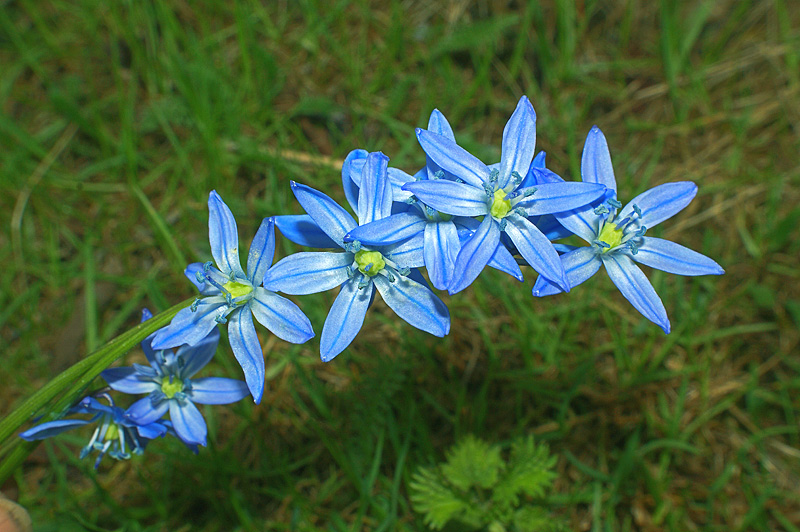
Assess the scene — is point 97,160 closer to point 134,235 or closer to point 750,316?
point 134,235

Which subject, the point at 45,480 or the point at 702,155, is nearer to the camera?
the point at 45,480

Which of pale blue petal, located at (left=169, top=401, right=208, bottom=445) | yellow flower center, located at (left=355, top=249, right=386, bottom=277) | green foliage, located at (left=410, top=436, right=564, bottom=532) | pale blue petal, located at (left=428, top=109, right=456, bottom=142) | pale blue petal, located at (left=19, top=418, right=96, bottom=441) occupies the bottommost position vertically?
green foliage, located at (left=410, top=436, right=564, bottom=532)

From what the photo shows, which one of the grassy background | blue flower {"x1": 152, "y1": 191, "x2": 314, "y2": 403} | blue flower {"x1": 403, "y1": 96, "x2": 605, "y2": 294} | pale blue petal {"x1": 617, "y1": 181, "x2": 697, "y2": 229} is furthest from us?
the grassy background

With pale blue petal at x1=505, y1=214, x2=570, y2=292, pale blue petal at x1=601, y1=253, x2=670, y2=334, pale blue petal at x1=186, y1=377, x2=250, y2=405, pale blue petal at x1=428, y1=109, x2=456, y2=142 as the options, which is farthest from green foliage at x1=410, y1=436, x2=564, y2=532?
pale blue petal at x1=428, y1=109, x2=456, y2=142

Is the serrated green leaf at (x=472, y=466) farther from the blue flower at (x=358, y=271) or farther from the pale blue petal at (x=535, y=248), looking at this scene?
the pale blue petal at (x=535, y=248)

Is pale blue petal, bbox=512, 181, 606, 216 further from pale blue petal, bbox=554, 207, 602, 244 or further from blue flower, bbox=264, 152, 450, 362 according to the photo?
blue flower, bbox=264, 152, 450, 362

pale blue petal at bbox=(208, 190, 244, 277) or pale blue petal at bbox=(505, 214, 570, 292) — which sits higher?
pale blue petal at bbox=(208, 190, 244, 277)

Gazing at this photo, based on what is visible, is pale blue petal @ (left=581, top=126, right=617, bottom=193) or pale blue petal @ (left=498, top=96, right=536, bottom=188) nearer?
pale blue petal @ (left=498, top=96, right=536, bottom=188)

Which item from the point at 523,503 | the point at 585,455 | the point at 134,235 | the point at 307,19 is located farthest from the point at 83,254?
the point at 585,455
